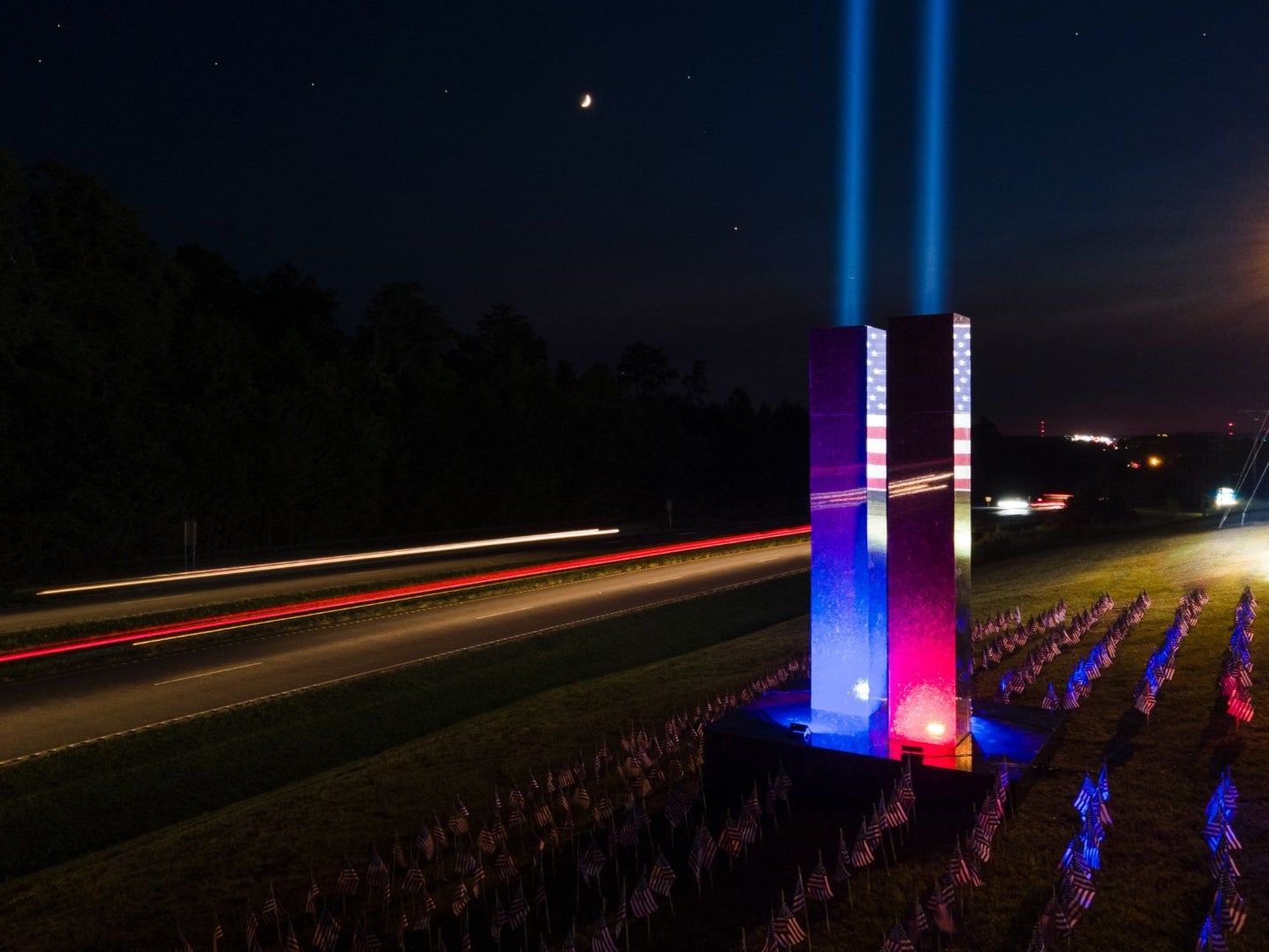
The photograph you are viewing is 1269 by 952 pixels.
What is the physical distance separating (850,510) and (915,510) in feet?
3.14

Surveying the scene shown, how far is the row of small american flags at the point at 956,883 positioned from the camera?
582cm

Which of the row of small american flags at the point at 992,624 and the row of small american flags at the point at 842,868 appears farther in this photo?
the row of small american flags at the point at 992,624

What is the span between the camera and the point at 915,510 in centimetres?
870

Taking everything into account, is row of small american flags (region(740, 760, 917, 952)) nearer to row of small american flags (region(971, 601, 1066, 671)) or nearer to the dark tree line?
row of small american flags (region(971, 601, 1066, 671))

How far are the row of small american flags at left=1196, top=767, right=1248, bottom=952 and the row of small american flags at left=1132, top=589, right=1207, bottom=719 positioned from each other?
2.45 metres

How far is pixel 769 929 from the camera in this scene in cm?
595

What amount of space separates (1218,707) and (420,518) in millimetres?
38945

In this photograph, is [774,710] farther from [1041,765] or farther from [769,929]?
[769,929]

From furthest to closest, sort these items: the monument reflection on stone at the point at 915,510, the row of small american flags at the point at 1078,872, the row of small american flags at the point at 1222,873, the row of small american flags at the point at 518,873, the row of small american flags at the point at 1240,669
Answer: the row of small american flags at the point at 1240,669 → the monument reflection on stone at the point at 915,510 → the row of small american flags at the point at 518,873 → the row of small american flags at the point at 1078,872 → the row of small american flags at the point at 1222,873

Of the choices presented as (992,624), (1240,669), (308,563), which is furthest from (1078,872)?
(308,563)

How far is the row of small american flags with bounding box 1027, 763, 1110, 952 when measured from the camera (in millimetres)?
5691

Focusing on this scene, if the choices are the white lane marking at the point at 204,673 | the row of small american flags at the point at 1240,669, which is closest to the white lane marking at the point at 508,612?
the white lane marking at the point at 204,673

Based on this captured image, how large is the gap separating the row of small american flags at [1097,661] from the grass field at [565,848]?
0.55ft

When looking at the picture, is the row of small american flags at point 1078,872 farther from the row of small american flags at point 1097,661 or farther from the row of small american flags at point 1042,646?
the row of small american flags at point 1042,646
